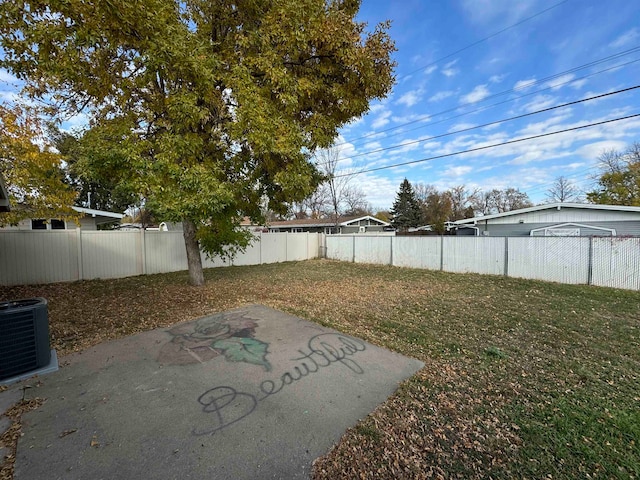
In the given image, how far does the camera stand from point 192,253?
7598 mm

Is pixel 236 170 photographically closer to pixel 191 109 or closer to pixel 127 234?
pixel 191 109

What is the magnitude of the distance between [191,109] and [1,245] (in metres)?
6.40

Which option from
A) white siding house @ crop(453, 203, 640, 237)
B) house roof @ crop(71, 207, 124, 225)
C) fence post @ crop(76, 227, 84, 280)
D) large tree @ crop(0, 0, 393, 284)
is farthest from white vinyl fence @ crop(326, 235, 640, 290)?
house roof @ crop(71, 207, 124, 225)

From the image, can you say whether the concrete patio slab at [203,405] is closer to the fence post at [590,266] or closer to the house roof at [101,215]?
the fence post at [590,266]

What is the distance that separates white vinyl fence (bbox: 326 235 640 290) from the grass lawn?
0.80 meters

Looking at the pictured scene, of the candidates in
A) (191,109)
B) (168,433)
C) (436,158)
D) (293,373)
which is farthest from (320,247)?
(168,433)

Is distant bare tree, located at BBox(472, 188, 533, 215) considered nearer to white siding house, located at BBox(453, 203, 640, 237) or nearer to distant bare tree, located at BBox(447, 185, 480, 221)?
distant bare tree, located at BBox(447, 185, 480, 221)

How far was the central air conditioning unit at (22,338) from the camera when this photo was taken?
2908mm

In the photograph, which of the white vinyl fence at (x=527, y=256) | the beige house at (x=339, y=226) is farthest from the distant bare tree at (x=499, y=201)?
the white vinyl fence at (x=527, y=256)

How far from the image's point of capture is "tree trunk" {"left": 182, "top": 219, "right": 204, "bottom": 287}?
748 centimetres

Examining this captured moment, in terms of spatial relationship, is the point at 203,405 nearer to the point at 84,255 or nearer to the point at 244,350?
the point at 244,350

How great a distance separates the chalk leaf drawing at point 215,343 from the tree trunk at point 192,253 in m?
2.96

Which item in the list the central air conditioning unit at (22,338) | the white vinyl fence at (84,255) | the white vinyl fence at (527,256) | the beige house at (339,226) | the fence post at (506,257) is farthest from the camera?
the beige house at (339,226)

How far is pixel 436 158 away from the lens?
11961mm
